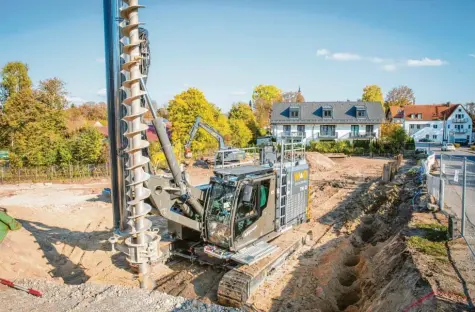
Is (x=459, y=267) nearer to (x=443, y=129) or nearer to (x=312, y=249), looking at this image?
(x=312, y=249)

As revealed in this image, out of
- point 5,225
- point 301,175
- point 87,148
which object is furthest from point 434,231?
point 87,148

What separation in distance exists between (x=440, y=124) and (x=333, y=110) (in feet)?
86.9

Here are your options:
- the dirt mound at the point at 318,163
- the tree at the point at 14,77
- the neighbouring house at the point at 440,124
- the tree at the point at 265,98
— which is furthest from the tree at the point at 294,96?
the tree at the point at 14,77

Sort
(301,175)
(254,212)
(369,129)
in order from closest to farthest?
1. (254,212)
2. (301,175)
3. (369,129)

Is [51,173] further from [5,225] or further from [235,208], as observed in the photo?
[235,208]

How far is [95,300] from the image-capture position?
19.9 feet

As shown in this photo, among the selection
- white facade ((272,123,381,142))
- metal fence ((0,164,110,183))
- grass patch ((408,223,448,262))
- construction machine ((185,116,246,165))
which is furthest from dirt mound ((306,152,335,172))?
grass patch ((408,223,448,262))

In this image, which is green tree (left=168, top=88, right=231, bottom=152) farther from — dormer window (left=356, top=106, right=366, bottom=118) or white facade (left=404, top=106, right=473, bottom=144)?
white facade (left=404, top=106, right=473, bottom=144)

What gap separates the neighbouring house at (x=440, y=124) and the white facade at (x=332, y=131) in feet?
61.6

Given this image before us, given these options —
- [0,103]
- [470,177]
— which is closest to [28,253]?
[470,177]

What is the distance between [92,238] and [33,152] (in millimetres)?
16595

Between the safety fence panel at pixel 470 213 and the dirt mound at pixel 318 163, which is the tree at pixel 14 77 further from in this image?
the safety fence panel at pixel 470 213

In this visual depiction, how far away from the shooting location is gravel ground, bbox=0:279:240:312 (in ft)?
19.1

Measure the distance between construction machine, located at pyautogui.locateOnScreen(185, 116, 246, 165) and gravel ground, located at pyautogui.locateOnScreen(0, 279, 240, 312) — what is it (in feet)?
12.7
